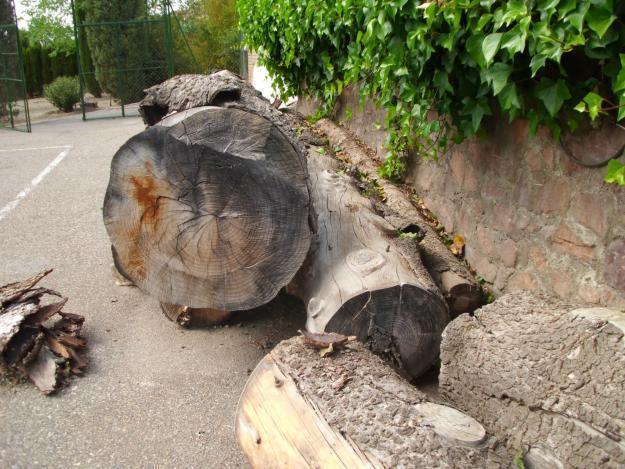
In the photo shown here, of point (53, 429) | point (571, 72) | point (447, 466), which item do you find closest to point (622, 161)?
point (571, 72)

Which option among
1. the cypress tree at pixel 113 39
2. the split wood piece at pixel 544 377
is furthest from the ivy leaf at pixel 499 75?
the cypress tree at pixel 113 39

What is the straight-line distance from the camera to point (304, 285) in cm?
335

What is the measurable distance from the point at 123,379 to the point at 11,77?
39.8ft

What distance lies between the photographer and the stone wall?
260 centimetres

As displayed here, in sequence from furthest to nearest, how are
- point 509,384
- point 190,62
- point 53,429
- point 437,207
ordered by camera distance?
point 190,62 < point 437,207 < point 53,429 < point 509,384

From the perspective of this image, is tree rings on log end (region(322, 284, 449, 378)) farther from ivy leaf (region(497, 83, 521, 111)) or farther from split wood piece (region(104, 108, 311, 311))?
ivy leaf (region(497, 83, 521, 111))

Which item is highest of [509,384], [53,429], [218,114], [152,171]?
[218,114]

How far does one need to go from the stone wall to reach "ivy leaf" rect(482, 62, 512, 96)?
503mm

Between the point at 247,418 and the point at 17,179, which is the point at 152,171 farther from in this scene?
the point at 17,179

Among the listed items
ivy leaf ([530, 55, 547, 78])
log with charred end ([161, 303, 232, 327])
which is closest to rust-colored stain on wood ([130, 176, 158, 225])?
log with charred end ([161, 303, 232, 327])

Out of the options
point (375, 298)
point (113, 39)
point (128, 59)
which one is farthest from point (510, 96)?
point (113, 39)

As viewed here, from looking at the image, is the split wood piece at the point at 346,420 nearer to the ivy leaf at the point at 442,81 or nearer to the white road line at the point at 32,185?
the ivy leaf at the point at 442,81

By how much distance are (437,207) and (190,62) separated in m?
17.2

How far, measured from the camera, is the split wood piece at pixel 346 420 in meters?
1.99
